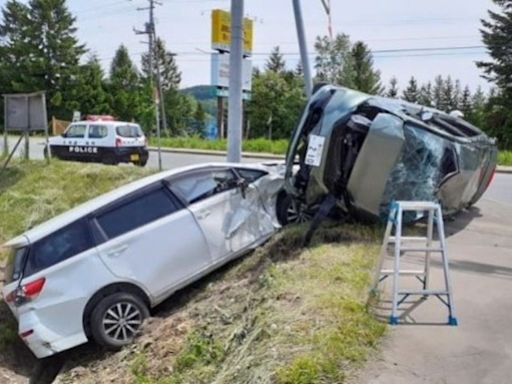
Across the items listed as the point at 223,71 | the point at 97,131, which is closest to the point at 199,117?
the point at 223,71

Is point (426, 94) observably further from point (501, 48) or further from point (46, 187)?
point (46, 187)

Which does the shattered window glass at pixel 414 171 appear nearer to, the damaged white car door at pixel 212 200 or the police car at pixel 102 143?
the damaged white car door at pixel 212 200

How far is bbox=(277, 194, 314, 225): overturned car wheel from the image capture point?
25.9 feet

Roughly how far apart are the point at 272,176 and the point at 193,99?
2765 inches

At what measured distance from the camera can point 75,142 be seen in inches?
726

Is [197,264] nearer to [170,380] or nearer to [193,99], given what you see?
[170,380]

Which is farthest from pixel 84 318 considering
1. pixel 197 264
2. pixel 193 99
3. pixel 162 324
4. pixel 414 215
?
pixel 193 99

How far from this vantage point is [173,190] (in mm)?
6898

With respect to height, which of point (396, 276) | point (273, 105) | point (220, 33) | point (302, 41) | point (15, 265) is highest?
point (220, 33)

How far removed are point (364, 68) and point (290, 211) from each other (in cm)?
5637

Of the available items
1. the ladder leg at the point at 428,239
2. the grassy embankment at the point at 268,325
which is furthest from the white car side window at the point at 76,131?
the ladder leg at the point at 428,239

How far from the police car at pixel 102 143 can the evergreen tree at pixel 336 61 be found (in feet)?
136

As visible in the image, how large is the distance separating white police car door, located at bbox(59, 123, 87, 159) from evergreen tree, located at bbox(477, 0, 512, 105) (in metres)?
33.2

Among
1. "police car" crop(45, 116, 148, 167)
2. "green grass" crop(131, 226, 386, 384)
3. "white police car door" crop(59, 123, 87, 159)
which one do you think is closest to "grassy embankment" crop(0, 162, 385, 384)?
"green grass" crop(131, 226, 386, 384)
